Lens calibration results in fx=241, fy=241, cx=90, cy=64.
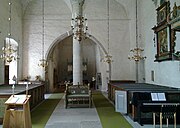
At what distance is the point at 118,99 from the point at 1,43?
7465mm

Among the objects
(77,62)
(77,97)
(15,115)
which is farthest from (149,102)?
(77,62)

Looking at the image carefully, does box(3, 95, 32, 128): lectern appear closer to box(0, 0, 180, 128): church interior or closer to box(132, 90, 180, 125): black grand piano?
box(0, 0, 180, 128): church interior

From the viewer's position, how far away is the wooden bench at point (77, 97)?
11.4 m

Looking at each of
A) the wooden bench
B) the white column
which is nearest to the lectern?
the wooden bench

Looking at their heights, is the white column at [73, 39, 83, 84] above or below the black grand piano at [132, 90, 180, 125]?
above

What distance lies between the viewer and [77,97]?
1144 centimetres

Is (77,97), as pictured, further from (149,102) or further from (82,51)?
(82,51)

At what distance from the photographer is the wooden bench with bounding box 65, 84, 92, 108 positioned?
1139 cm

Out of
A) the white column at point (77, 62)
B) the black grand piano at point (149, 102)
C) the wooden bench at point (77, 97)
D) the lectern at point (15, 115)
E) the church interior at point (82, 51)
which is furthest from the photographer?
the white column at point (77, 62)

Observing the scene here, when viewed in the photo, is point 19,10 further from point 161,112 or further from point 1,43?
point 161,112

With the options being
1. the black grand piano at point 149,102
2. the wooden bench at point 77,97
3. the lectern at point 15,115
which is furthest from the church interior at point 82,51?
the lectern at point 15,115

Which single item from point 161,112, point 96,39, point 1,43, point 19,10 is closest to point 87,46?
point 96,39

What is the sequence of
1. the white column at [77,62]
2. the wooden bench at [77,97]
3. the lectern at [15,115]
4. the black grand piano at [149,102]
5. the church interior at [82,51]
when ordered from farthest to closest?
the white column at [77,62] < the wooden bench at [77,97] < the church interior at [82,51] < the black grand piano at [149,102] < the lectern at [15,115]

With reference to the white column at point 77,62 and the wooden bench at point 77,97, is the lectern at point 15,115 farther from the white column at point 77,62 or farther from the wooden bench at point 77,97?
the white column at point 77,62
